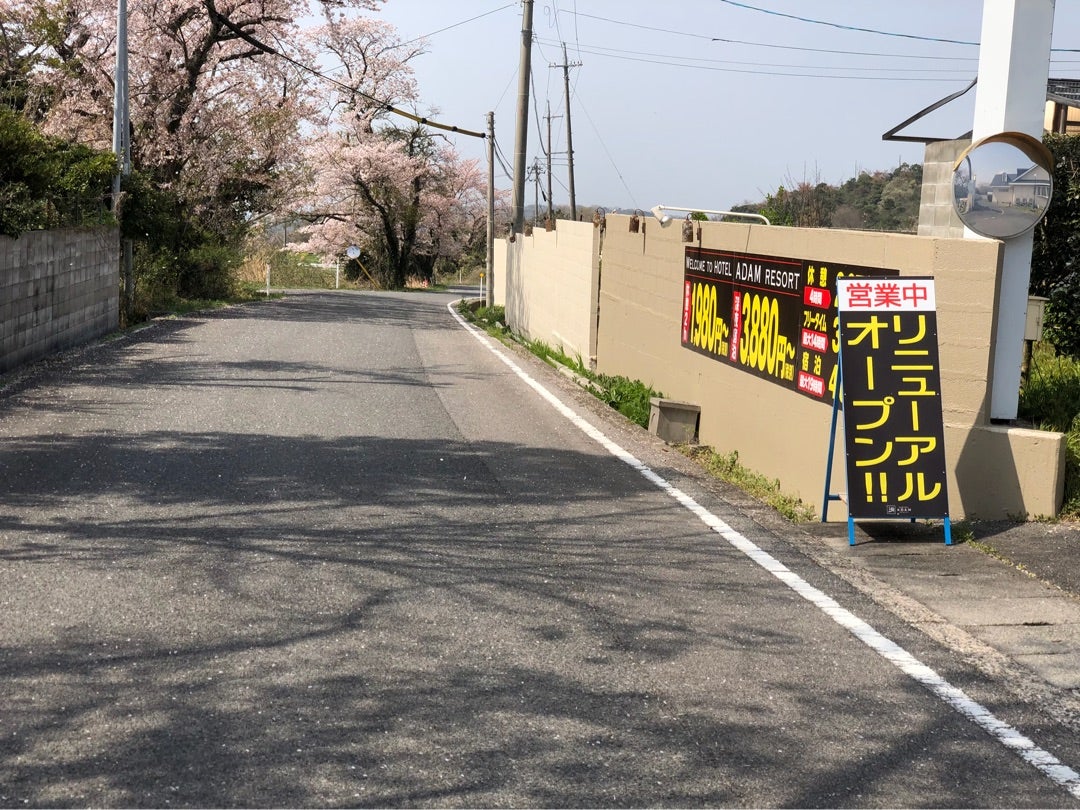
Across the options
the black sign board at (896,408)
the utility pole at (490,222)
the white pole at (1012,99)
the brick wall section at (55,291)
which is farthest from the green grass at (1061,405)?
the utility pole at (490,222)

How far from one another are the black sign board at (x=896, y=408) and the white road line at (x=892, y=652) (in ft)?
2.73

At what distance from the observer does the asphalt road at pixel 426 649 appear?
3.90 m

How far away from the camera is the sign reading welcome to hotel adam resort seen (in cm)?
870

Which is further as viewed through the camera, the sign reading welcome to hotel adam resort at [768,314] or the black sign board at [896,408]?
the sign reading welcome to hotel adam resort at [768,314]

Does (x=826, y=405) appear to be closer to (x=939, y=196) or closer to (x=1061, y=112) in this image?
(x=939, y=196)

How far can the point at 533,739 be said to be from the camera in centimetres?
419

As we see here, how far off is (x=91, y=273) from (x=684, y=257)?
10837mm

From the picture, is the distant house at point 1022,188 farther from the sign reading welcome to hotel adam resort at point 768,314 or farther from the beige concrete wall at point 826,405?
the sign reading welcome to hotel adam resort at point 768,314

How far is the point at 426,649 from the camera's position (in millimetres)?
5082

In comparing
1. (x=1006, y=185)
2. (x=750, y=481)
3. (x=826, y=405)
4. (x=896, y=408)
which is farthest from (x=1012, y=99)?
(x=750, y=481)

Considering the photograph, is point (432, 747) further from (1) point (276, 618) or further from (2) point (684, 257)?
(2) point (684, 257)

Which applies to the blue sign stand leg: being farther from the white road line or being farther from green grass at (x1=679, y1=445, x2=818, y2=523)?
the white road line

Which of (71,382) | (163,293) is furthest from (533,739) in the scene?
(163,293)

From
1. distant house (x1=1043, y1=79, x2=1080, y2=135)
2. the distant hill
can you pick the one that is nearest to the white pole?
the distant hill
